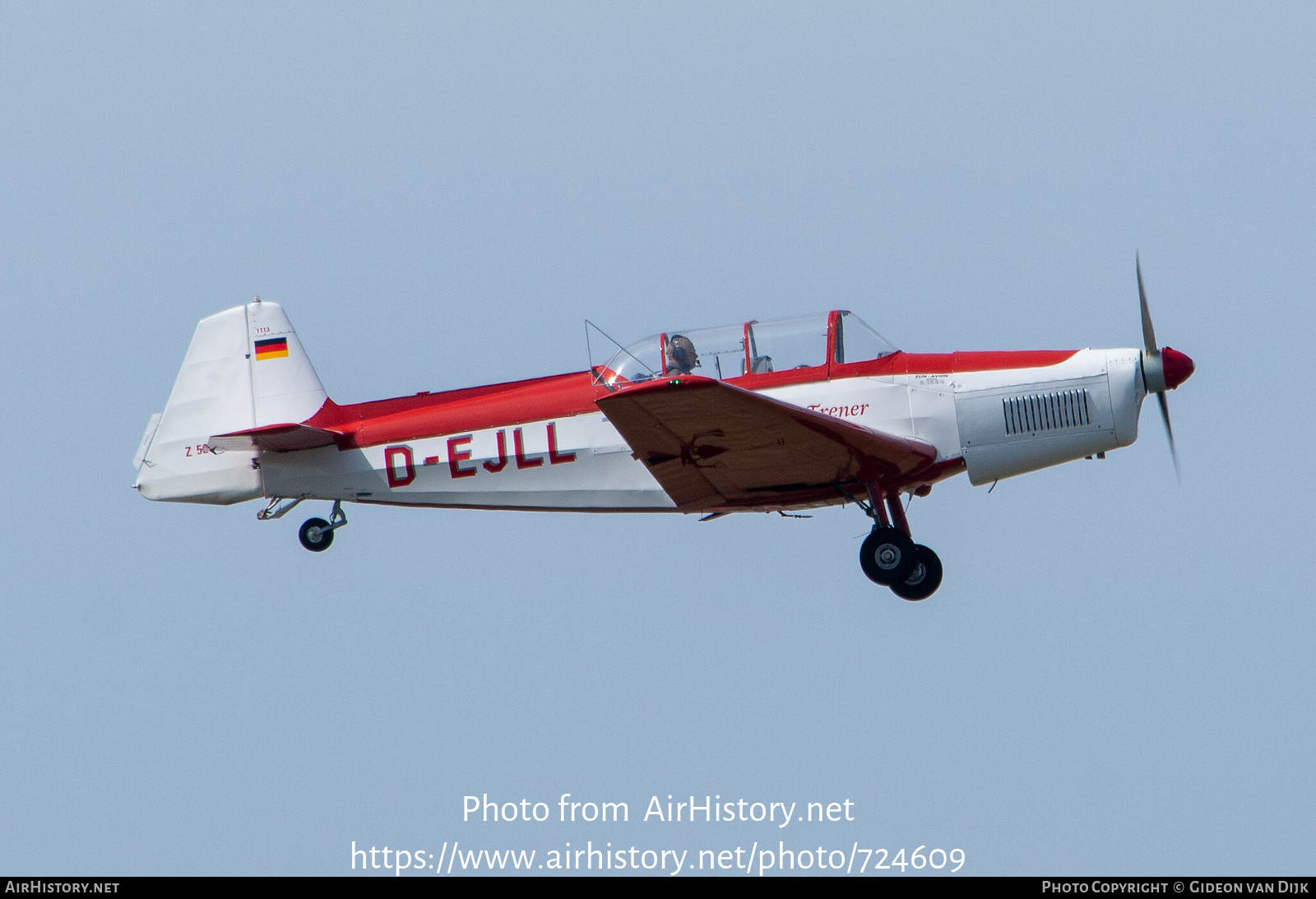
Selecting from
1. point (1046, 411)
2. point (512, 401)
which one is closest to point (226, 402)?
point (512, 401)

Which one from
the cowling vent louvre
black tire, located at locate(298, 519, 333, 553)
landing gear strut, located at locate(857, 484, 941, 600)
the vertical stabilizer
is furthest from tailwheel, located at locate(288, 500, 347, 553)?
the cowling vent louvre

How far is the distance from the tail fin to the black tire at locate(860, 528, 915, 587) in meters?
5.47

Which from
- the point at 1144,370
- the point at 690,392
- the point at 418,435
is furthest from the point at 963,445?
the point at 418,435

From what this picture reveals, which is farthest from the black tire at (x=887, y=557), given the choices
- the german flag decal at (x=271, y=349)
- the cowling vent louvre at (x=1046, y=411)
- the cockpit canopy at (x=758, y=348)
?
the german flag decal at (x=271, y=349)

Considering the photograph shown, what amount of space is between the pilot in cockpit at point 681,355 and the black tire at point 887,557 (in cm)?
206

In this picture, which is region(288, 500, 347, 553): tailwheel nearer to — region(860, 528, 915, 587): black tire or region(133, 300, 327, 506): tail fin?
region(133, 300, 327, 506): tail fin

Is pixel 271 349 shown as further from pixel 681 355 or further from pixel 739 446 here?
pixel 739 446

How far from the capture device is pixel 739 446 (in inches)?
500

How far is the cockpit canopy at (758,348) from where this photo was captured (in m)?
13.4

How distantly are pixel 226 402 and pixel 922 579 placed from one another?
677 centimetres

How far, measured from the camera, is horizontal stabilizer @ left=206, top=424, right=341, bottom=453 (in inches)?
564

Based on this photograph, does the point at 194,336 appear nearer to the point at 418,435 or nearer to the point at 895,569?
the point at 418,435

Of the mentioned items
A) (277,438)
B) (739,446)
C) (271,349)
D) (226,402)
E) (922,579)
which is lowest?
(922,579)

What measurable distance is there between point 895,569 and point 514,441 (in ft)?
11.5
